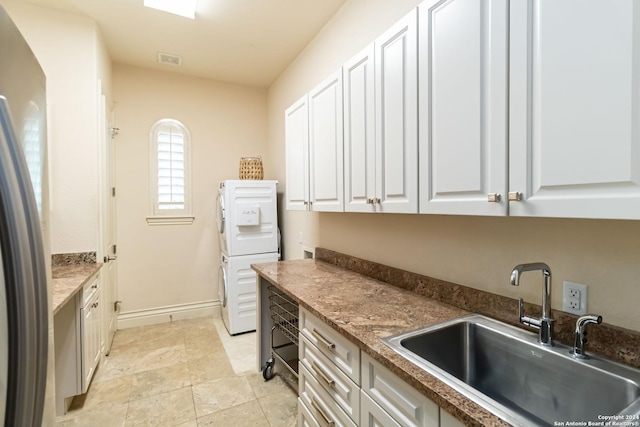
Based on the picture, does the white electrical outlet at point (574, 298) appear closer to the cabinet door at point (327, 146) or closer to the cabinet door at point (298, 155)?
the cabinet door at point (327, 146)

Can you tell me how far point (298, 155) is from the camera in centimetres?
243

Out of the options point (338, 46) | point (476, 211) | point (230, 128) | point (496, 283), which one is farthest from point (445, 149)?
point (230, 128)

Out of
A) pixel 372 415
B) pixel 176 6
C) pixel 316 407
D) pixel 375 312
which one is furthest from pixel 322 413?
pixel 176 6

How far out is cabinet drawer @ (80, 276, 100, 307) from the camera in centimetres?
207

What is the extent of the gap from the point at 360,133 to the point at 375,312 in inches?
37.4

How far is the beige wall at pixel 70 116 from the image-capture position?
7.87 ft

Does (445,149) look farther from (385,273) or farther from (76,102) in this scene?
(76,102)

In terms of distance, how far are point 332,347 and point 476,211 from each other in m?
0.84

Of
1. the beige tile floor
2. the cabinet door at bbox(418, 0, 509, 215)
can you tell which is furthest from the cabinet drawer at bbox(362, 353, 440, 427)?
the beige tile floor

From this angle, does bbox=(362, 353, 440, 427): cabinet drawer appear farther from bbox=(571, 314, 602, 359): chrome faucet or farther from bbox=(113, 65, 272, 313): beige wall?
bbox=(113, 65, 272, 313): beige wall

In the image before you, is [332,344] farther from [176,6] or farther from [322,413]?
[176,6]

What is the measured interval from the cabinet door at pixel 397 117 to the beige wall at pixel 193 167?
9.12ft

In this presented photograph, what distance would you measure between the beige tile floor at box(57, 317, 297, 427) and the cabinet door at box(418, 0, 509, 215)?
1790mm

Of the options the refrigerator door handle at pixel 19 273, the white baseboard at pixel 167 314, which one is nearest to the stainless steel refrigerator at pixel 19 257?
the refrigerator door handle at pixel 19 273
